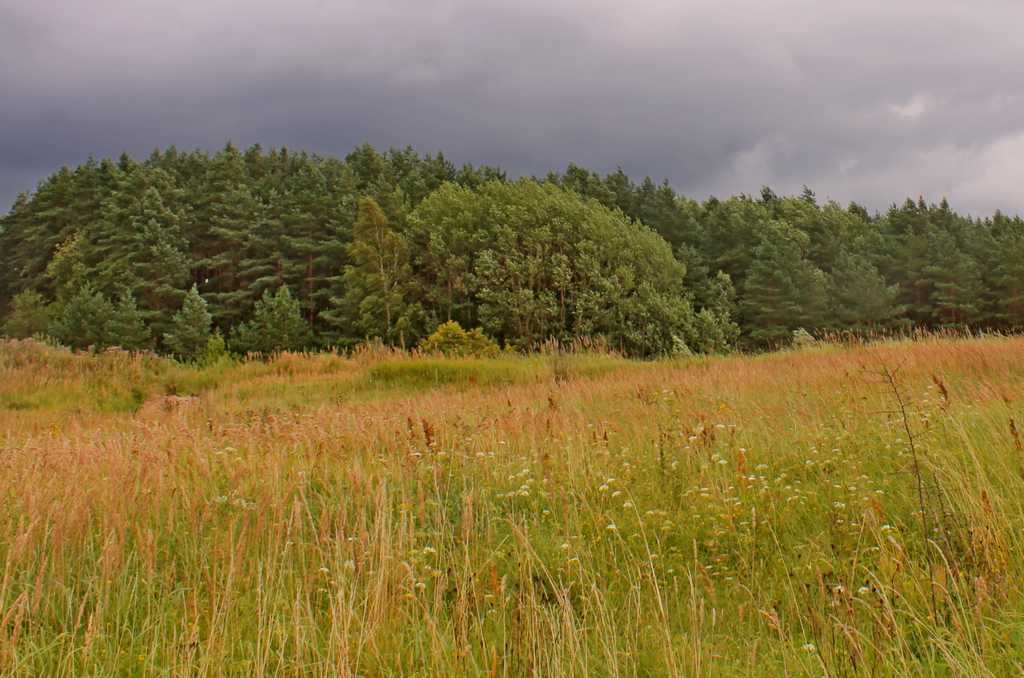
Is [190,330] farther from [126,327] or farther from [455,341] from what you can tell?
[455,341]

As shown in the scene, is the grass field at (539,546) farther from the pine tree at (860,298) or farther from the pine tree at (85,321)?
the pine tree at (860,298)

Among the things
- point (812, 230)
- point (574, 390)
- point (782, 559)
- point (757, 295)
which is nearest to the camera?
point (782, 559)

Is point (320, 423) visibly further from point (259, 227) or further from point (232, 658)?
point (259, 227)

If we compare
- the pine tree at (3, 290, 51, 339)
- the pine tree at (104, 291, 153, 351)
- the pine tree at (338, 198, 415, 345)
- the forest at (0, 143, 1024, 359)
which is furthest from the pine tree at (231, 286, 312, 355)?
the pine tree at (3, 290, 51, 339)

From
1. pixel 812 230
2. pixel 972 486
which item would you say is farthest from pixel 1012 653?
pixel 812 230

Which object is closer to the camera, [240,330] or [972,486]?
[972,486]

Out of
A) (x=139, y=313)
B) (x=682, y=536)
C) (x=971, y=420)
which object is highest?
(x=139, y=313)

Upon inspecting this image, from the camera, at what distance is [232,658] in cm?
229

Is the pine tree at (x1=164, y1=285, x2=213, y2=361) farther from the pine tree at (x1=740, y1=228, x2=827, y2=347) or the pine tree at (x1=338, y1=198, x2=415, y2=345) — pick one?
the pine tree at (x1=740, y1=228, x2=827, y2=347)

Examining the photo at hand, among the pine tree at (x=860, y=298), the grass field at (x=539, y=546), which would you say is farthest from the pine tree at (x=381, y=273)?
the grass field at (x=539, y=546)

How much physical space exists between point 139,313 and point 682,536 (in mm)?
45746

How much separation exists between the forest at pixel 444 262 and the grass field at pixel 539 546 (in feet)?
89.1

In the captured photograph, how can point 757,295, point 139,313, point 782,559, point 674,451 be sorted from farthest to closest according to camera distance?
1. point 757,295
2. point 139,313
3. point 674,451
4. point 782,559

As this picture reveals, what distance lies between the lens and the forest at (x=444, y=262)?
36.6 m
